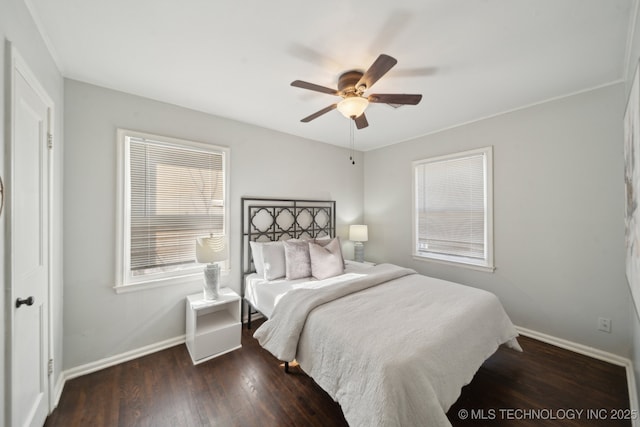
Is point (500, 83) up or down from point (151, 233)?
up

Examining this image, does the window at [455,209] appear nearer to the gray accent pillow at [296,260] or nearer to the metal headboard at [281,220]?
the metal headboard at [281,220]

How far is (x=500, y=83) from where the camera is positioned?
7.36 ft

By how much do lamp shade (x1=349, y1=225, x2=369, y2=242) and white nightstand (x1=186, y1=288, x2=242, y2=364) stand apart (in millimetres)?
2184

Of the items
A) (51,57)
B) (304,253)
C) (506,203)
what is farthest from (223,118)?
(506,203)

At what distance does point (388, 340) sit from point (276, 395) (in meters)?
1.08

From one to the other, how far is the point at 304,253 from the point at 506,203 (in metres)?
Answer: 2.48

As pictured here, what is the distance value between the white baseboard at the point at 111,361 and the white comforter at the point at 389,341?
1.25 m

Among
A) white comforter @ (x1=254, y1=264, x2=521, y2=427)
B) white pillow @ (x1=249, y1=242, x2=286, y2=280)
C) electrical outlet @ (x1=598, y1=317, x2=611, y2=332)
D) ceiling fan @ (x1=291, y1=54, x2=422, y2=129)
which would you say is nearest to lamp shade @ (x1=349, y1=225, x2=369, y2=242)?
white pillow @ (x1=249, y1=242, x2=286, y2=280)

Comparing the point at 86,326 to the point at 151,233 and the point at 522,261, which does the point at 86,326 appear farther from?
the point at 522,261

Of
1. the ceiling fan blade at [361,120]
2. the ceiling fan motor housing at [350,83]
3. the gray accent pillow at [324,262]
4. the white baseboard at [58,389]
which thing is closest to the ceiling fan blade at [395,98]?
the ceiling fan motor housing at [350,83]

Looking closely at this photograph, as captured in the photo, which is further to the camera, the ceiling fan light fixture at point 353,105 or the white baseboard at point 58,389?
the ceiling fan light fixture at point 353,105

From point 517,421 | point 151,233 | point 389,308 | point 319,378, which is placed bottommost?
point 517,421

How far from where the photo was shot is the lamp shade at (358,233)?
4.10m

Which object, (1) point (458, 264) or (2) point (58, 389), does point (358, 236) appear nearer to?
(1) point (458, 264)
